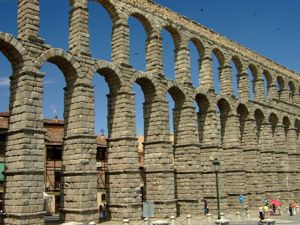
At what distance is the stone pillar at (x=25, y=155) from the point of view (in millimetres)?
21734

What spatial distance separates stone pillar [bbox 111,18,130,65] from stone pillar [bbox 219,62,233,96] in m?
12.9

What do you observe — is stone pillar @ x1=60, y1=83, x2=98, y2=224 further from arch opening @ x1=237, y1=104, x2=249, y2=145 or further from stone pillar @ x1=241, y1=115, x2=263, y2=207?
arch opening @ x1=237, y1=104, x2=249, y2=145

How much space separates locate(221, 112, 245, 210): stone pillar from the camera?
37.8 metres

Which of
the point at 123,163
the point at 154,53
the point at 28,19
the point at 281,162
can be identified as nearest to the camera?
the point at 28,19

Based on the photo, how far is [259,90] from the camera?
4450 cm

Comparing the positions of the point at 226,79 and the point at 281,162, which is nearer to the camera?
the point at 226,79

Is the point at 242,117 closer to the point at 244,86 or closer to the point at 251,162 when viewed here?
the point at 244,86

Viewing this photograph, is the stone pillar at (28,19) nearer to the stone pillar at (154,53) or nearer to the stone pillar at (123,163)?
the stone pillar at (123,163)

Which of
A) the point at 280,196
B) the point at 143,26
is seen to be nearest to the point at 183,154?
the point at 143,26

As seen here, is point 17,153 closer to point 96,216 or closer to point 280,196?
point 96,216

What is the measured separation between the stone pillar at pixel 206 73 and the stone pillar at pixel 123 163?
1029 cm

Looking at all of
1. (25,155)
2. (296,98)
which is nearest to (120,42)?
(25,155)

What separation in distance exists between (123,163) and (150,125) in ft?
15.7

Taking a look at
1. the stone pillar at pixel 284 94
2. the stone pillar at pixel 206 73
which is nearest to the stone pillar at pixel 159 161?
the stone pillar at pixel 206 73
